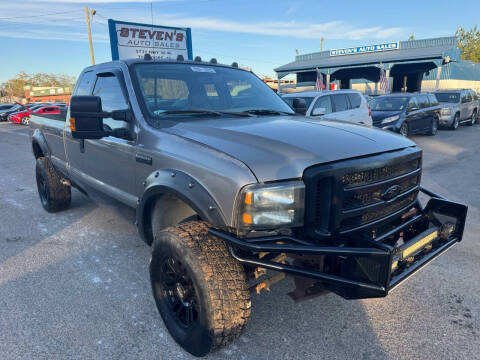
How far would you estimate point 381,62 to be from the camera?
2748cm

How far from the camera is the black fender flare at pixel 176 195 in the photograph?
2076mm

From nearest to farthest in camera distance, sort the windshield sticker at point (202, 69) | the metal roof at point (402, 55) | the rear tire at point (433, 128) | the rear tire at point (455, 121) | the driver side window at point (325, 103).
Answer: the windshield sticker at point (202, 69) → the driver side window at point (325, 103) → the rear tire at point (433, 128) → the rear tire at point (455, 121) → the metal roof at point (402, 55)

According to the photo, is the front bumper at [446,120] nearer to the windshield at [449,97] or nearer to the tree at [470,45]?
the windshield at [449,97]

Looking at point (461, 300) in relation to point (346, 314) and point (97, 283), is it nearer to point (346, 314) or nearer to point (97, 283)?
point (346, 314)

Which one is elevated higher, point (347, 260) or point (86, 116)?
point (86, 116)

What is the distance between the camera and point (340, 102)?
959cm

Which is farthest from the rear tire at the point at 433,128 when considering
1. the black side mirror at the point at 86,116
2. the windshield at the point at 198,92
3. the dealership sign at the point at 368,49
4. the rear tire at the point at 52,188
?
the dealership sign at the point at 368,49

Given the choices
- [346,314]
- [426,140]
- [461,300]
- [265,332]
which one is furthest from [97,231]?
[426,140]

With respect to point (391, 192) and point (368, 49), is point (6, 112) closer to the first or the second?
point (368, 49)

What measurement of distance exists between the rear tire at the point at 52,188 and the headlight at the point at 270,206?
3.76m

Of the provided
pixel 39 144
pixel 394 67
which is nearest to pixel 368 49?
pixel 394 67

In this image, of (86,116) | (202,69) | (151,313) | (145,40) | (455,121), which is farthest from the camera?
(455,121)

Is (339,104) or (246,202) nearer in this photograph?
(246,202)

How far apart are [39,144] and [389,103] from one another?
11.1m
